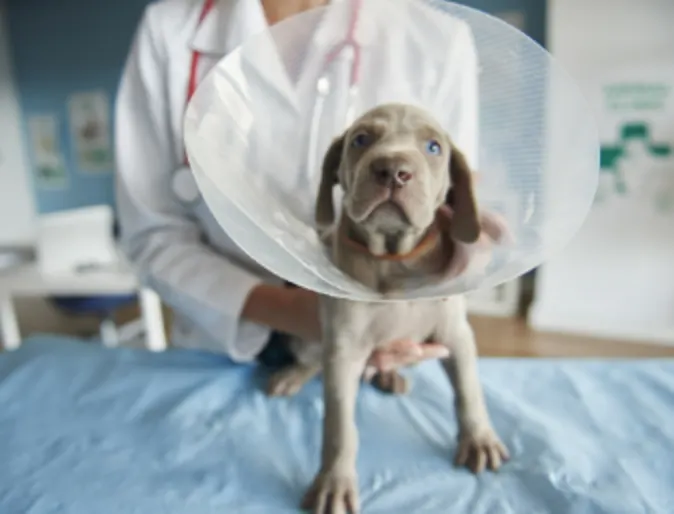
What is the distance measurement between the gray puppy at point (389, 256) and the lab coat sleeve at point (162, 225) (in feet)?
0.63

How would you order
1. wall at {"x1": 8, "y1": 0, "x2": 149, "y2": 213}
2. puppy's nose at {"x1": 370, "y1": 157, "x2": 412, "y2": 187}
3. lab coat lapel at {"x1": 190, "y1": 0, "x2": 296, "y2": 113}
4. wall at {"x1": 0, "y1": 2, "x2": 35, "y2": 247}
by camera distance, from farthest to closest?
wall at {"x1": 0, "y1": 2, "x2": 35, "y2": 247}, wall at {"x1": 8, "y1": 0, "x2": 149, "y2": 213}, lab coat lapel at {"x1": 190, "y1": 0, "x2": 296, "y2": 113}, puppy's nose at {"x1": 370, "y1": 157, "x2": 412, "y2": 187}

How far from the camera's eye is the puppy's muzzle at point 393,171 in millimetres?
499

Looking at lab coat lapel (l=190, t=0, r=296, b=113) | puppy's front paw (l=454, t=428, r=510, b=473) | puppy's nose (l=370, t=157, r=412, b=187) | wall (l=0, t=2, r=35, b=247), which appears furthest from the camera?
wall (l=0, t=2, r=35, b=247)

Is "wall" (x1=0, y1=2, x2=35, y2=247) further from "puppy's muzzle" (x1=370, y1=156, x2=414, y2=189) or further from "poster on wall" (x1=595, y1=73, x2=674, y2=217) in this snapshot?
"puppy's muzzle" (x1=370, y1=156, x2=414, y2=189)

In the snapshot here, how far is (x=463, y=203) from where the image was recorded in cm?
56

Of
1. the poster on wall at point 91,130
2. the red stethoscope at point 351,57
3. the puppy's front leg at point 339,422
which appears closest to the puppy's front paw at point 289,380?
the puppy's front leg at point 339,422

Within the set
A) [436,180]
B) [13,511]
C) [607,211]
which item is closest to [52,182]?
[607,211]

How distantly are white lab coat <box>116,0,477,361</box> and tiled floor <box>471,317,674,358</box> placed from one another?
130 cm

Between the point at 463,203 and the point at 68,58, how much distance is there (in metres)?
2.60

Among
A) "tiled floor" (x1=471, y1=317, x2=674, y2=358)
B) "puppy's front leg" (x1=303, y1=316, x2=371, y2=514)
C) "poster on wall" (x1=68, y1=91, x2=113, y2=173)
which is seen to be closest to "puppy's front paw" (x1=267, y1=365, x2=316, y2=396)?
"puppy's front leg" (x1=303, y1=316, x2=371, y2=514)

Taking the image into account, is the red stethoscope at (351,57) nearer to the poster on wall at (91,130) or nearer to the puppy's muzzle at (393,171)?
the puppy's muzzle at (393,171)

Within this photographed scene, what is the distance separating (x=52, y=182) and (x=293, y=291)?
7.99ft

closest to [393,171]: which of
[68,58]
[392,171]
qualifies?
[392,171]

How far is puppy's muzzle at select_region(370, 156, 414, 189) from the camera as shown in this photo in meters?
0.50
